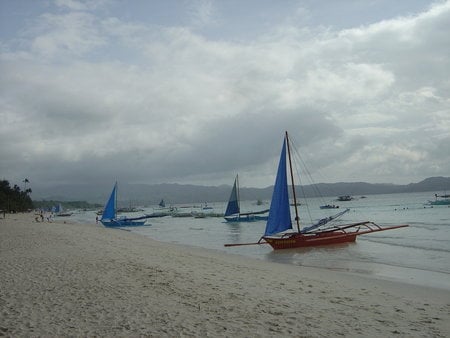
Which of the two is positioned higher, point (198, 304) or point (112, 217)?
point (198, 304)

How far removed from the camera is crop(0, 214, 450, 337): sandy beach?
649 cm

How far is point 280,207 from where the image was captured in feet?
79.6

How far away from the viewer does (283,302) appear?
28.6 feet

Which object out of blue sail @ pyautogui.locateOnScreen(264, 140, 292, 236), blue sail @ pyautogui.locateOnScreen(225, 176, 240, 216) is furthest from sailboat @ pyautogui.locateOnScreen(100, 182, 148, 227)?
blue sail @ pyautogui.locateOnScreen(264, 140, 292, 236)

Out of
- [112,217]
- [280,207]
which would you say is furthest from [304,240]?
[112,217]

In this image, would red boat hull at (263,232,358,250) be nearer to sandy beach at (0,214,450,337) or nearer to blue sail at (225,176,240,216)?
sandy beach at (0,214,450,337)

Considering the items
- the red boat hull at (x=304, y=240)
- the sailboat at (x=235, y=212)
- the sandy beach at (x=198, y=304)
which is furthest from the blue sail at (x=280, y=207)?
the sailboat at (x=235, y=212)

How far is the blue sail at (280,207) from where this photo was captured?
2427 cm

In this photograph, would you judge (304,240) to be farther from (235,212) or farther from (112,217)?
(112,217)

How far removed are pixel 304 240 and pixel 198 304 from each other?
57.6 ft

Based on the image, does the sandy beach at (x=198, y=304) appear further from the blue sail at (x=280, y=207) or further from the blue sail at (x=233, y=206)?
the blue sail at (x=233, y=206)

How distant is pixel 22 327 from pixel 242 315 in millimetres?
4156

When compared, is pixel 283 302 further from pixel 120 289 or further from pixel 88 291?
pixel 88 291

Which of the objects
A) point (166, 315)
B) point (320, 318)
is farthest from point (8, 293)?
point (320, 318)
